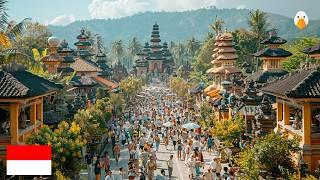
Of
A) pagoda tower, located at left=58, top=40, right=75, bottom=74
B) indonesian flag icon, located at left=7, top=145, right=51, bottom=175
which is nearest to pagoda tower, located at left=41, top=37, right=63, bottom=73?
pagoda tower, located at left=58, top=40, right=75, bottom=74

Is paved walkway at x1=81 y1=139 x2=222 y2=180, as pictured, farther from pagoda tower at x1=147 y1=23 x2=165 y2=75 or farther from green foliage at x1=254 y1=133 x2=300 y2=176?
pagoda tower at x1=147 y1=23 x2=165 y2=75

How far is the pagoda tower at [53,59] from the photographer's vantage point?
→ 41856 millimetres

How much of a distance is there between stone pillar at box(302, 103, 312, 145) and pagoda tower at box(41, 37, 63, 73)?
28.0 m

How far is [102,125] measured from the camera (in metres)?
33.3

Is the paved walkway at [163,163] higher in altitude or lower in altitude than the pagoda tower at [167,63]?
lower

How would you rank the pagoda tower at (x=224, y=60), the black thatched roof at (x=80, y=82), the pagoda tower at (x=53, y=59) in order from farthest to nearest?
the pagoda tower at (x=224, y=60) → the pagoda tower at (x=53, y=59) → the black thatched roof at (x=80, y=82)

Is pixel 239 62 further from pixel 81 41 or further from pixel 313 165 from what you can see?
pixel 313 165

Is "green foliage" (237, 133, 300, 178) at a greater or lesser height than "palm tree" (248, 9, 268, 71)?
lesser

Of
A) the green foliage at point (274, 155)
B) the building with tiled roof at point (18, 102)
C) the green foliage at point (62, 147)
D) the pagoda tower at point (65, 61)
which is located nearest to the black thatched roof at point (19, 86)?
the building with tiled roof at point (18, 102)

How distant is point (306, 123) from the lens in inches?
669

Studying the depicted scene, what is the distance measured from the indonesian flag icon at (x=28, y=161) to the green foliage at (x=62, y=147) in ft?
15.3

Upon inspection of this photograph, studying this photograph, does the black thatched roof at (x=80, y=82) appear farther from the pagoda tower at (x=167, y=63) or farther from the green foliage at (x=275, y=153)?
the pagoda tower at (x=167, y=63)

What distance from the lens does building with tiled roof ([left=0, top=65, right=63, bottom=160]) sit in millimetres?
17047

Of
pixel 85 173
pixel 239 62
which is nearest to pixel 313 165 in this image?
pixel 85 173
